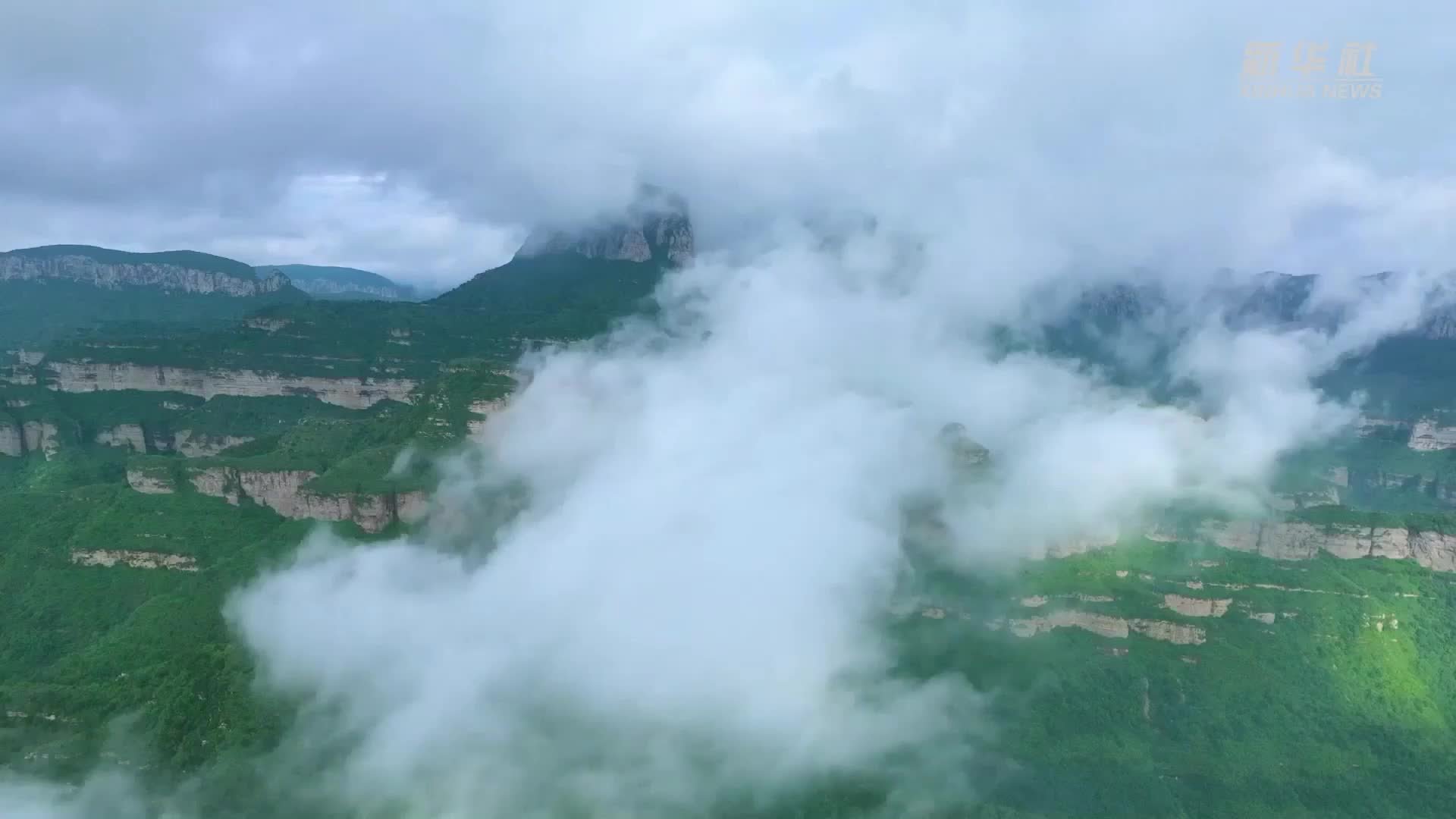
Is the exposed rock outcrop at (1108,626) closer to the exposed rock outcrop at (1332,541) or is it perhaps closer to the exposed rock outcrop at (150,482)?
the exposed rock outcrop at (1332,541)

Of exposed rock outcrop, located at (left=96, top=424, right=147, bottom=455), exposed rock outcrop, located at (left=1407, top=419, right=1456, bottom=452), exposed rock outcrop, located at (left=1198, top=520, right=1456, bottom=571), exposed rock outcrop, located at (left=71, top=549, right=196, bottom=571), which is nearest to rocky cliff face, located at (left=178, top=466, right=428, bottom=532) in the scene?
exposed rock outcrop, located at (left=71, top=549, right=196, bottom=571)

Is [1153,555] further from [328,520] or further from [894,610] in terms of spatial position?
[328,520]

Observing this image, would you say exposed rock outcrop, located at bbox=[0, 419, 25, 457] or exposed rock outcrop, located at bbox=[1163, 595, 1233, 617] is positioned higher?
exposed rock outcrop, located at bbox=[0, 419, 25, 457]

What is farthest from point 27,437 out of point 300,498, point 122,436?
point 300,498

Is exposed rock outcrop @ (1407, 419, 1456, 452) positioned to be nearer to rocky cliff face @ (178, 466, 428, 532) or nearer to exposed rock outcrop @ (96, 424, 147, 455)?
rocky cliff face @ (178, 466, 428, 532)

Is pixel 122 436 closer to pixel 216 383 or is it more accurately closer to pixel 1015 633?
pixel 216 383
